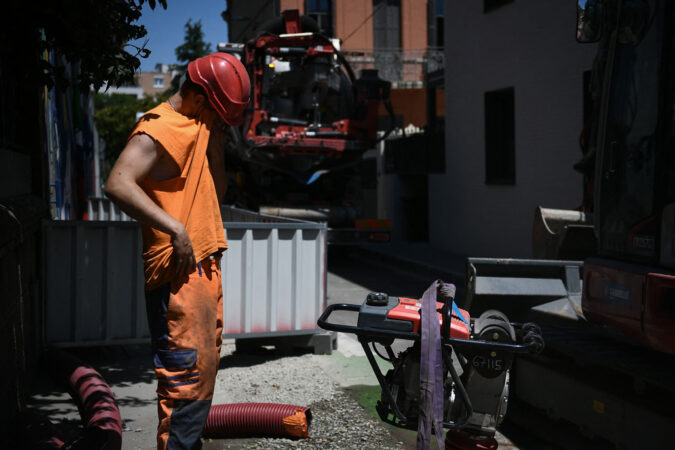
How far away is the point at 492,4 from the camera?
13.8m

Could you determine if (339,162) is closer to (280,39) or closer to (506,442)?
(280,39)

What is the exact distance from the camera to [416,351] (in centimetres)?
263

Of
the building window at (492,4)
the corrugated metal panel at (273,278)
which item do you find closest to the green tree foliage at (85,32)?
the corrugated metal panel at (273,278)

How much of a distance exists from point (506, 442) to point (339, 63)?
10.5m

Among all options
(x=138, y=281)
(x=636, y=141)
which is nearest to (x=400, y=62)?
(x=138, y=281)

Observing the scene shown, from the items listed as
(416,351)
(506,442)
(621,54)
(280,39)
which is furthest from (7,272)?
(280,39)

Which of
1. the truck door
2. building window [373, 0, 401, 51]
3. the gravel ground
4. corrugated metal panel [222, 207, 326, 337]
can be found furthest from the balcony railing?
the truck door

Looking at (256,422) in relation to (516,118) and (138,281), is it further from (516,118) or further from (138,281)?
(516,118)

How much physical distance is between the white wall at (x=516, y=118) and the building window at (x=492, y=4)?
0.32 ft

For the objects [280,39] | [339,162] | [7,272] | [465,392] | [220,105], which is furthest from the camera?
[339,162]

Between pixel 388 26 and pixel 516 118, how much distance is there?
18.0 meters

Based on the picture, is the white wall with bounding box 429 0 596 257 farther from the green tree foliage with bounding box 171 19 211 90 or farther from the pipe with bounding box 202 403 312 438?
the green tree foliage with bounding box 171 19 211 90

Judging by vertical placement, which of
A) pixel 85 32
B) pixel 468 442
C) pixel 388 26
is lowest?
pixel 468 442

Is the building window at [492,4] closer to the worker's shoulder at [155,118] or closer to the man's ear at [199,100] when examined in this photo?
the man's ear at [199,100]
